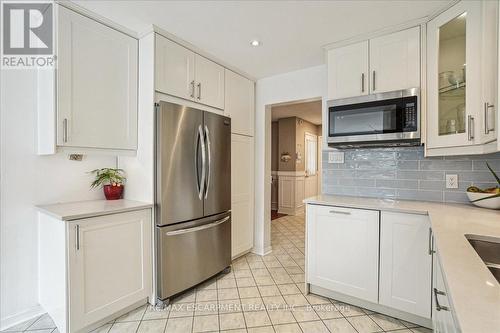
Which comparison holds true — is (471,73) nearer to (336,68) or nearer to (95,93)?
(336,68)

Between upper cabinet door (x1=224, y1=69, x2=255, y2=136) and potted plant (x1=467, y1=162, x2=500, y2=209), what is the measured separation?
→ 2.30 meters

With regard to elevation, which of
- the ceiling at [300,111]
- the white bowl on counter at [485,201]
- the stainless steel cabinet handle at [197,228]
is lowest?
the stainless steel cabinet handle at [197,228]

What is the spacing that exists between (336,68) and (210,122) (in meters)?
1.34

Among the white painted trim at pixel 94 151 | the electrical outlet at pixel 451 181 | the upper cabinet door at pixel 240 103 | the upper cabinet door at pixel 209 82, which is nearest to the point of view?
the white painted trim at pixel 94 151

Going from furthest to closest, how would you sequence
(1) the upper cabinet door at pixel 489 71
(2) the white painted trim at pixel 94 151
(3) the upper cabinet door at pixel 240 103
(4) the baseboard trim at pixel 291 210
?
(4) the baseboard trim at pixel 291 210
(3) the upper cabinet door at pixel 240 103
(2) the white painted trim at pixel 94 151
(1) the upper cabinet door at pixel 489 71

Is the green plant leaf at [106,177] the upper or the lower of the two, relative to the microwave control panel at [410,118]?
lower

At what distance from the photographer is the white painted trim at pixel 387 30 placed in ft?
6.05

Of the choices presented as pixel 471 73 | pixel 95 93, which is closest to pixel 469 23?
pixel 471 73

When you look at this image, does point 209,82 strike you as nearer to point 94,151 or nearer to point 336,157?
point 94,151

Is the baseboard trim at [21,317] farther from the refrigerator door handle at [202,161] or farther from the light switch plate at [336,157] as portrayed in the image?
the light switch plate at [336,157]

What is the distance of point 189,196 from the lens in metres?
2.23

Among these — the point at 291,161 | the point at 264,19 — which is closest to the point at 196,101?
the point at 264,19

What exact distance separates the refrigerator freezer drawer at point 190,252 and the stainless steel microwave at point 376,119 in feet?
4.83

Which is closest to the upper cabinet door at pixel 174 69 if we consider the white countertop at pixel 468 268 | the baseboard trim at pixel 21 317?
the baseboard trim at pixel 21 317
